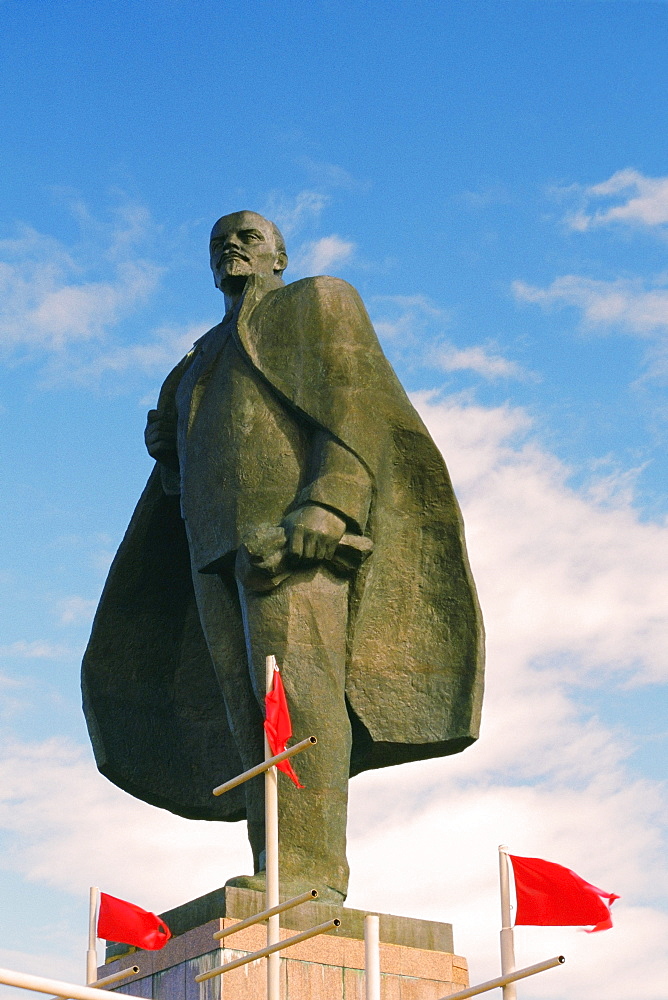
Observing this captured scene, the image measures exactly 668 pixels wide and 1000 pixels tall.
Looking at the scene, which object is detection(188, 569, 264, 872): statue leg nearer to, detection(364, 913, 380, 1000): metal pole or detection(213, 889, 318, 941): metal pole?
detection(213, 889, 318, 941): metal pole

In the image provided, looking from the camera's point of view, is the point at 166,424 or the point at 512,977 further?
the point at 166,424

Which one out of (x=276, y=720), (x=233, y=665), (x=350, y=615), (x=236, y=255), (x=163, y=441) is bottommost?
(x=276, y=720)

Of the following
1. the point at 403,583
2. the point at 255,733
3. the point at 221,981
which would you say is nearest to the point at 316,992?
the point at 221,981

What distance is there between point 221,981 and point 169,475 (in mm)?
3393

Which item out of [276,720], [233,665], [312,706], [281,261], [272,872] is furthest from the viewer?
[281,261]

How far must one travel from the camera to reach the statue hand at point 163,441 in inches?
420

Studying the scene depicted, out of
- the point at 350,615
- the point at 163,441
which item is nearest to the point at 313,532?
the point at 350,615

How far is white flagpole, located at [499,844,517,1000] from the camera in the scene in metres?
7.77

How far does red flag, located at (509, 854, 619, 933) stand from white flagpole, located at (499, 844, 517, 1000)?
6 cm

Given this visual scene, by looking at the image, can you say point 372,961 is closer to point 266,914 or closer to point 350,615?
point 266,914

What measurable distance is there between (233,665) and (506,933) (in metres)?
2.58

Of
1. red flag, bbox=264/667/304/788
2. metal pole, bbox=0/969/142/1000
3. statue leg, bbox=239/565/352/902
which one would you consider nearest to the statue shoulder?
statue leg, bbox=239/565/352/902

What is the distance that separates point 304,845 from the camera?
9.12 m

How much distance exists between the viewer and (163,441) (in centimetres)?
1068
